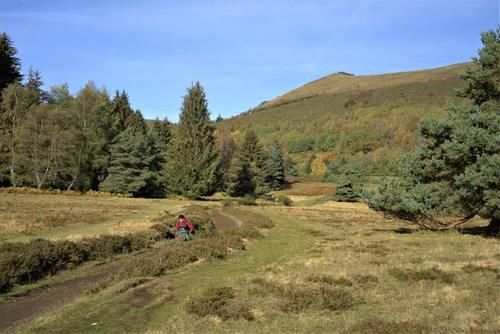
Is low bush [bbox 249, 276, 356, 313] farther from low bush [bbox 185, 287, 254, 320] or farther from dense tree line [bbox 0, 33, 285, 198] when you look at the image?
dense tree line [bbox 0, 33, 285, 198]

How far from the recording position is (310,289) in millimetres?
13828

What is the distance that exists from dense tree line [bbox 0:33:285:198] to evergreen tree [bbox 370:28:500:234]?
42.6 meters

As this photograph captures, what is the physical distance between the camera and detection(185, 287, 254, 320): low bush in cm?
1148

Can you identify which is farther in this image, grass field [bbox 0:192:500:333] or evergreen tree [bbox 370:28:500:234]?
evergreen tree [bbox 370:28:500:234]

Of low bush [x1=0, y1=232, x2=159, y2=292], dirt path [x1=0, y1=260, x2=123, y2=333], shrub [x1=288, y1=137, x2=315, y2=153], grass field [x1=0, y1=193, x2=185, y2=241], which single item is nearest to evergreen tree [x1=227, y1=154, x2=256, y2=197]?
grass field [x1=0, y1=193, x2=185, y2=241]

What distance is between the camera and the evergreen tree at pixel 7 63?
7306 centimetres

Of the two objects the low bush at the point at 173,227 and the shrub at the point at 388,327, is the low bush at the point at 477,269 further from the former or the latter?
the low bush at the point at 173,227

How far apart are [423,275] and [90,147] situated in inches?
2499

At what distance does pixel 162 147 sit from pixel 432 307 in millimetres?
83674

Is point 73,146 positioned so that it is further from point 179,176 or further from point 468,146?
point 468,146

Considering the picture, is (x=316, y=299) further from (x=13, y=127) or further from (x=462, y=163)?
(x=13, y=127)

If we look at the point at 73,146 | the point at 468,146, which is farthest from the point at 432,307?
the point at 73,146

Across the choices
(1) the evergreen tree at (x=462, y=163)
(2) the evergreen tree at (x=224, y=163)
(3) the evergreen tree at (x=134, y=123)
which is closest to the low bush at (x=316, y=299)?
(1) the evergreen tree at (x=462, y=163)

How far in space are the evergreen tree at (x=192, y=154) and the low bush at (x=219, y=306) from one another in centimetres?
5556
